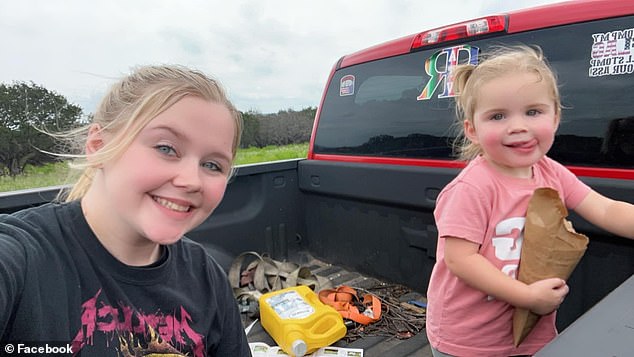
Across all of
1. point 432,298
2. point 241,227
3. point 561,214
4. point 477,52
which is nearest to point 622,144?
point 561,214

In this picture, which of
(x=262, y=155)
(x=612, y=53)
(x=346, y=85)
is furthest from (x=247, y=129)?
(x=262, y=155)

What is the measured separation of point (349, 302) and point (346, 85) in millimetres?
1424

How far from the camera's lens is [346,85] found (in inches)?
119

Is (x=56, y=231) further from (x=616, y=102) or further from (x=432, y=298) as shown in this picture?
(x=616, y=102)

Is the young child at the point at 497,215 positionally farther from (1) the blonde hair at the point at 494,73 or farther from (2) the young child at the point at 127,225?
(2) the young child at the point at 127,225

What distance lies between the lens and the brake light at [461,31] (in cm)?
212

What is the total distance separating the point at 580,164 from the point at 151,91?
170 cm

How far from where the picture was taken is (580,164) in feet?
6.09

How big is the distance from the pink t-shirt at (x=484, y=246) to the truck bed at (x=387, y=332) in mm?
769

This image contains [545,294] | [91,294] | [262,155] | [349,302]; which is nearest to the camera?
[91,294]

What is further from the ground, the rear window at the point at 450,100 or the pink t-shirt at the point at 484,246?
the rear window at the point at 450,100

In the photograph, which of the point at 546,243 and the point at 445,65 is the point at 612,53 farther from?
the point at 546,243

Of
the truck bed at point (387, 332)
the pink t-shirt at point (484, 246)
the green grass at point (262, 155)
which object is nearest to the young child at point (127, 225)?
the pink t-shirt at point (484, 246)

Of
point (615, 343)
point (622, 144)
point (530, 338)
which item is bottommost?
point (530, 338)
